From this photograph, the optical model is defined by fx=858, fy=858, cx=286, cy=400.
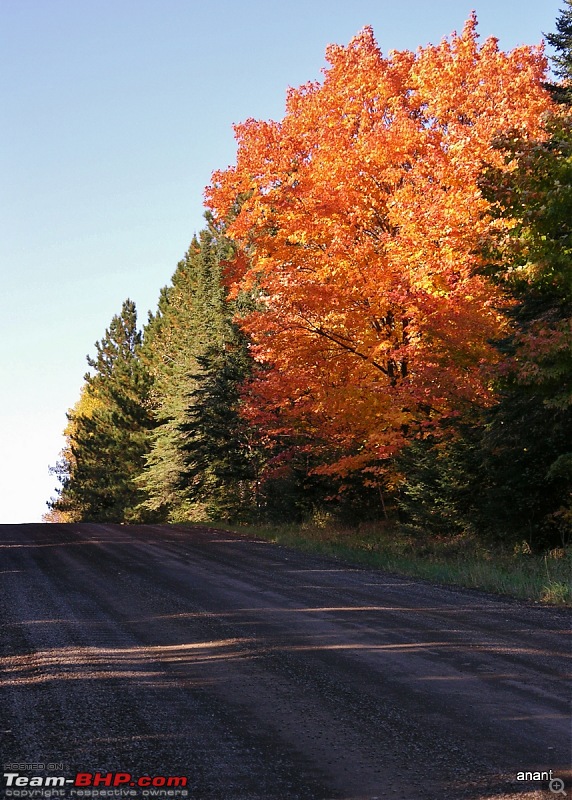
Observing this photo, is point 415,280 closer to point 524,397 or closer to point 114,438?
point 524,397

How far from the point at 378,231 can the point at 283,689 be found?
16750 millimetres

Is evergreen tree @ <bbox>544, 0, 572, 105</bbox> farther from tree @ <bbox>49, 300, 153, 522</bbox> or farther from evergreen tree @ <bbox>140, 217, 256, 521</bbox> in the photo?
tree @ <bbox>49, 300, 153, 522</bbox>

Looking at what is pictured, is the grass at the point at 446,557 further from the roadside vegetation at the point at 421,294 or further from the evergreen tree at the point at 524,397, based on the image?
the evergreen tree at the point at 524,397

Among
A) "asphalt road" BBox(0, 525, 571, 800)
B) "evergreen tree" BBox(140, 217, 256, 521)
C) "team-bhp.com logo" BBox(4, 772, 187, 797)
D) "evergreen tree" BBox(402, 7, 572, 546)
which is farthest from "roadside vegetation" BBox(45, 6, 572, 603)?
"team-bhp.com logo" BBox(4, 772, 187, 797)

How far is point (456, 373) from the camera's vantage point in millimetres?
20031

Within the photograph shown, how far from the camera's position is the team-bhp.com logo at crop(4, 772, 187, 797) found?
5488 millimetres

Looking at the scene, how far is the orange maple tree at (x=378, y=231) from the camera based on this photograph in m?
20.1

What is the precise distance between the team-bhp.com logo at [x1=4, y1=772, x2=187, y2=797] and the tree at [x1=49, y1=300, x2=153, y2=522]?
50.7 m

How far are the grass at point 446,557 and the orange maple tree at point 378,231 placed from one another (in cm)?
227

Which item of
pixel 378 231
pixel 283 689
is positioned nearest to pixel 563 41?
pixel 378 231

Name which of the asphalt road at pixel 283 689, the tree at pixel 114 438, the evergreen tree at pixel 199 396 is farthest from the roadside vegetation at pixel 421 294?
the tree at pixel 114 438

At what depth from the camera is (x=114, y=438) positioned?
207ft

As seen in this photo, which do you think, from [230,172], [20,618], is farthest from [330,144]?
[20,618]

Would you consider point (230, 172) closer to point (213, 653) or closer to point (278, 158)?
point (278, 158)
